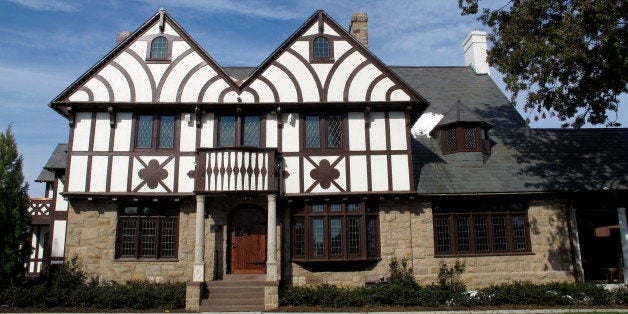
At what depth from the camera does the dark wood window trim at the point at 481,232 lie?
15781 mm

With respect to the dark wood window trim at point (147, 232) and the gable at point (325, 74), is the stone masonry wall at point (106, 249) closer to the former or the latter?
the dark wood window trim at point (147, 232)

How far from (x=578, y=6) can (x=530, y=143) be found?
22.9 feet

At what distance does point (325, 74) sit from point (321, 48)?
96 centimetres

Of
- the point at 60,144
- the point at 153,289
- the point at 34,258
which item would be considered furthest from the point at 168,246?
the point at 34,258

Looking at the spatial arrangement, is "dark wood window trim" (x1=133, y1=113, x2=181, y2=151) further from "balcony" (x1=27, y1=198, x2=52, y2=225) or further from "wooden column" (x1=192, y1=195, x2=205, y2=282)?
"balcony" (x1=27, y1=198, x2=52, y2=225)

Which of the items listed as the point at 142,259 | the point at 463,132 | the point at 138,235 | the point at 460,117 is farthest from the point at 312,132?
the point at 142,259

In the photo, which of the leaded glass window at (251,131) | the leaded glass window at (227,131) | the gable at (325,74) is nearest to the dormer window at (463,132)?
the gable at (325,74)

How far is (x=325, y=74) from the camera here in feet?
52.9

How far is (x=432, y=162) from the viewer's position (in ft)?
55.6

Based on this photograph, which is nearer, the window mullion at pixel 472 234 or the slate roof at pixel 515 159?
the window mullion at pixel 472 234

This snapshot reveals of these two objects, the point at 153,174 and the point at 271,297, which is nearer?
the point at 271,297

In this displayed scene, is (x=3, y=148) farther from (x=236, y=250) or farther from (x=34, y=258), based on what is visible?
(x=34, y=258)

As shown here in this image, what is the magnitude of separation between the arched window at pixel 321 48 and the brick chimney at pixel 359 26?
4219 mm

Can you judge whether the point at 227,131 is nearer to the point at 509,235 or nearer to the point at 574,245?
the point at 509,235
